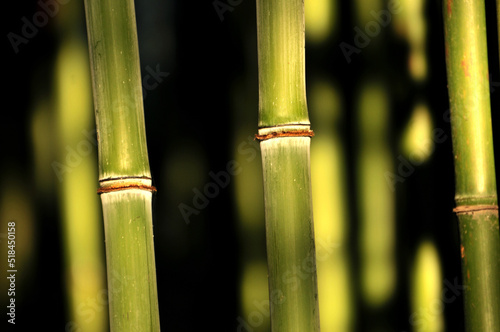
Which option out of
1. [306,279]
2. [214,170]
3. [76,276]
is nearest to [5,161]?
[76,276]

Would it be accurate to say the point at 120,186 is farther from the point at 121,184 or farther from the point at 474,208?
the point at 474,208

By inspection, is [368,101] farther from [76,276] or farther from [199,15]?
[76,276]

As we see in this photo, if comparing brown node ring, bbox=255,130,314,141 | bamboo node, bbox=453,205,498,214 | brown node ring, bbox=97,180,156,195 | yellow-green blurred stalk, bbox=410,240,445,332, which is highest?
brown node ring, bbox=255,130,314,141

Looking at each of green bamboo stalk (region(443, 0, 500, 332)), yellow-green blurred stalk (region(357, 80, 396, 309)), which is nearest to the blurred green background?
yellow-green blurred stalk (region(357, 80, 396, 309))

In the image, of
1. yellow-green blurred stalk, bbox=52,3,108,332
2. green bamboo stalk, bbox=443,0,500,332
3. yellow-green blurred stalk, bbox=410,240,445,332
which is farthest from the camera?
yellow-green blurred stalk, bbox=410,240,445,332

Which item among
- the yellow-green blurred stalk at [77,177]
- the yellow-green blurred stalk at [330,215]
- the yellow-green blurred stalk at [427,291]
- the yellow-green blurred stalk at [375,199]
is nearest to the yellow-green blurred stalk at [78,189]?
the yellow-green blurred stalk at [77,177]

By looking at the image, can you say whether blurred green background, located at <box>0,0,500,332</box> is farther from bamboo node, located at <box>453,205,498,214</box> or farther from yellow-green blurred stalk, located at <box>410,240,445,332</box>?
bamboo node, located at <box>453,205,498,214</box>

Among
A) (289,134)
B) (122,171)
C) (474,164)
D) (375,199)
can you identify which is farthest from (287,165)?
(375,199)
